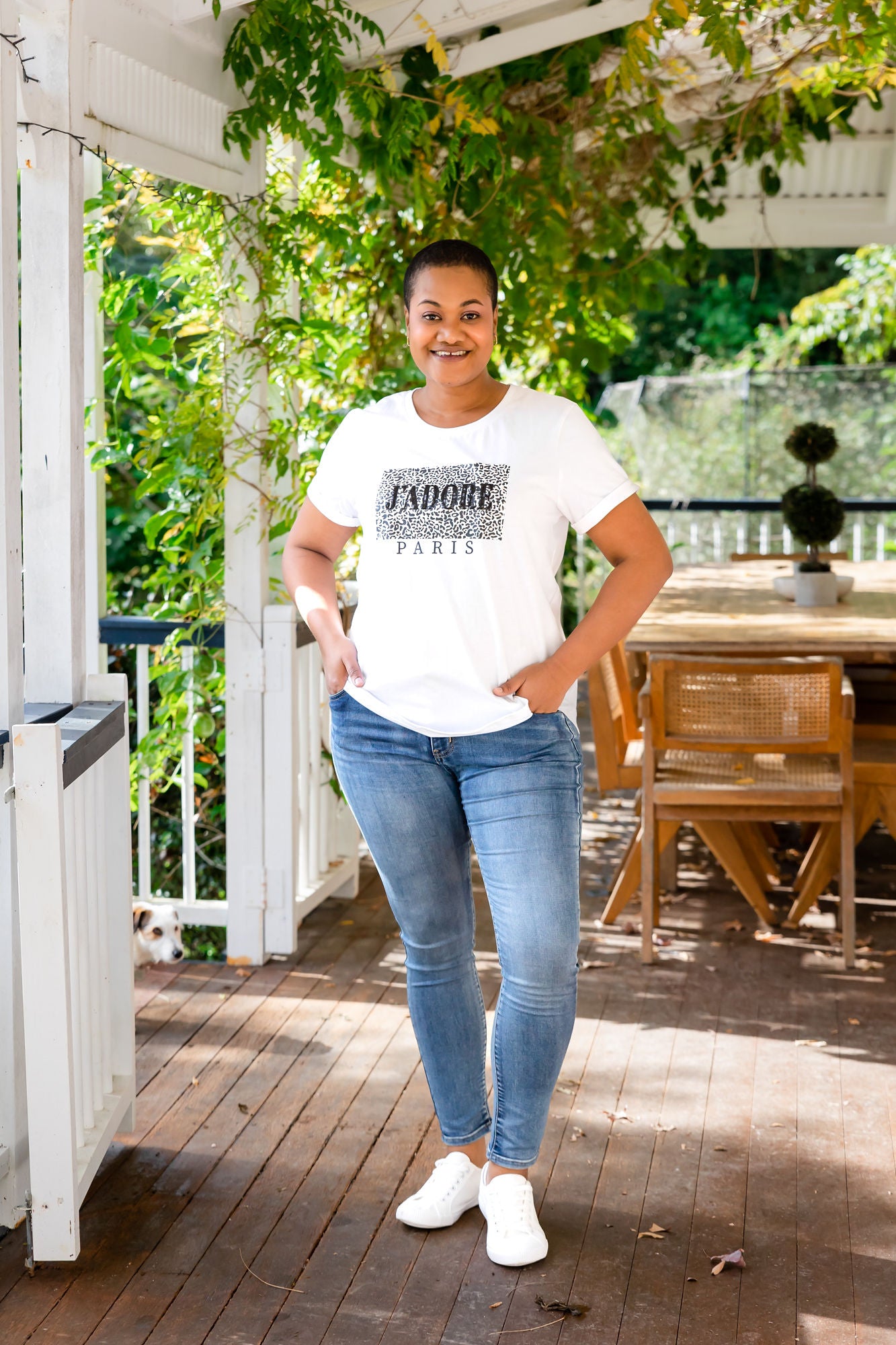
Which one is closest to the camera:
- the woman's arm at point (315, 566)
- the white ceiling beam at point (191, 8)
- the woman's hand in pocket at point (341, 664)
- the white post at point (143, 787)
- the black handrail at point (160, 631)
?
the woman's hand in pocket at point (341, 664)

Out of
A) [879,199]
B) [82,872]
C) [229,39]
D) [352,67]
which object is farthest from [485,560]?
[879,199]

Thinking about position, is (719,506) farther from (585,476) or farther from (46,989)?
(46,989)

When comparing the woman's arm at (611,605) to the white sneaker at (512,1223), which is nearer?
the woman's arm at (611,605)

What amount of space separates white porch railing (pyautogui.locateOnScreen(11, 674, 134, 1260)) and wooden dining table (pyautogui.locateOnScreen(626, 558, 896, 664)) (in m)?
1.85

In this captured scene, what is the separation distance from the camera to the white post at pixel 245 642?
366 cm

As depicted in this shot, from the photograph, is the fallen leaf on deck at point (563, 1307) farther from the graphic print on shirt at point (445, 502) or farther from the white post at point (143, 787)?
the white post at point (143, 787)

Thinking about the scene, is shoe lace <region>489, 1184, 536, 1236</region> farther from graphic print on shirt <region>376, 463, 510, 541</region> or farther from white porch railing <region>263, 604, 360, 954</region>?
white porch railing <region>263, 604, 360, 954</region>

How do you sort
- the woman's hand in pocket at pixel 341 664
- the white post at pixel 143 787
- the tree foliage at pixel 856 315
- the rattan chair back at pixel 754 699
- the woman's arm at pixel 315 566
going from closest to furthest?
1. the woman's hand in pocket at pixel 341 664
2. the woman's arm at pixel 315 566
3. the rattan chair back at pixel 754 699
4. the white post at pixel 143 787
5. the tree foliage at pixel 856 315

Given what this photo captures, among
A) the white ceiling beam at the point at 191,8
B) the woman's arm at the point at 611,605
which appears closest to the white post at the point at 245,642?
the white ceiling beam at the point at 191,8

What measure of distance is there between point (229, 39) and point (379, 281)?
1154 mm

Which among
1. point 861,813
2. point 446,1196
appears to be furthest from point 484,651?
point 861,813

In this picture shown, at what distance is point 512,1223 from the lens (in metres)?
2.36

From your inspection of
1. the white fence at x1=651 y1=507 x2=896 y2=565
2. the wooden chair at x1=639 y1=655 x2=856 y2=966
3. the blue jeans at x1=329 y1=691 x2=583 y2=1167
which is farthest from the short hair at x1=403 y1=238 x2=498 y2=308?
the white fence at x1=651 y1=507 x2=896 y2=565

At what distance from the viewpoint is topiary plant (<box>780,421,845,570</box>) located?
475 cm
